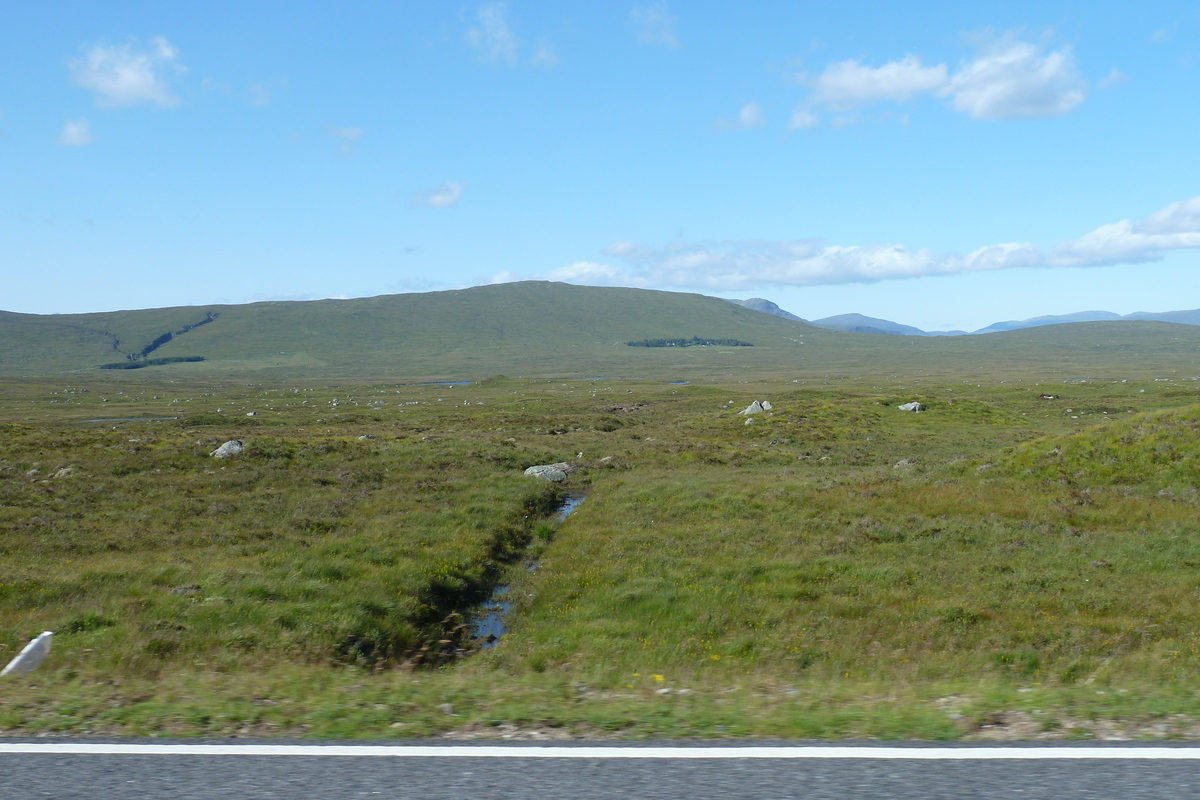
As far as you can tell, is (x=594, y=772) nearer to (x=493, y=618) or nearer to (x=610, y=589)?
(x=493, y=618)

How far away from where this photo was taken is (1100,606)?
1781 cm

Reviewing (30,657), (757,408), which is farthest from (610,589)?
(757,408)

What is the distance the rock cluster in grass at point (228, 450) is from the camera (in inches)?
1572

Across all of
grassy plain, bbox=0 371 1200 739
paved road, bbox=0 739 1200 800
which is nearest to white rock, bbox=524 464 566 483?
grassy plain, bbox=0 371 1200 739

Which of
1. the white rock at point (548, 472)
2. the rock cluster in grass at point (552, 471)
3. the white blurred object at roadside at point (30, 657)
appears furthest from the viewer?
the rock cluster in grass at point (552, 471)

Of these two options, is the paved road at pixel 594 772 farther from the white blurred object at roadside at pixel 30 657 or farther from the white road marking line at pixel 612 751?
the white blurred object at roadside at pixel 30 657

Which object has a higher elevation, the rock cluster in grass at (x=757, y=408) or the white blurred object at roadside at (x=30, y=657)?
the white blurred object at roadside at (x=30, y=657)

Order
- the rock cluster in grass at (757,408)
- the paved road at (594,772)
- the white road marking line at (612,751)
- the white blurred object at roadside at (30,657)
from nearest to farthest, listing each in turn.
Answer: the paved road at (594,772) → the white road marking line at (612,751) → the white blurred object at roadside at (30,657) → the rock cluster in grass at (757,408)

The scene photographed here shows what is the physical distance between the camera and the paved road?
606cm

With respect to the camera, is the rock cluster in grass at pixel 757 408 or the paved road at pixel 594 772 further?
the rock cluster in grass at pixel 757 408

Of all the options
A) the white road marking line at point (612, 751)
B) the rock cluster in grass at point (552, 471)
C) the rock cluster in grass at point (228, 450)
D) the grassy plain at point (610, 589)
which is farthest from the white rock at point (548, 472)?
the white road marking line at point (612, 751)

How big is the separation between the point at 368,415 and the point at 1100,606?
91.2 meters

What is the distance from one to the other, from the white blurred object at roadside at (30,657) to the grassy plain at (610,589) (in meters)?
0.76

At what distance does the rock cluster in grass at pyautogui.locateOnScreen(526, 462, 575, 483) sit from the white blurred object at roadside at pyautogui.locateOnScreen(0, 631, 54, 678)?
27750 mm
